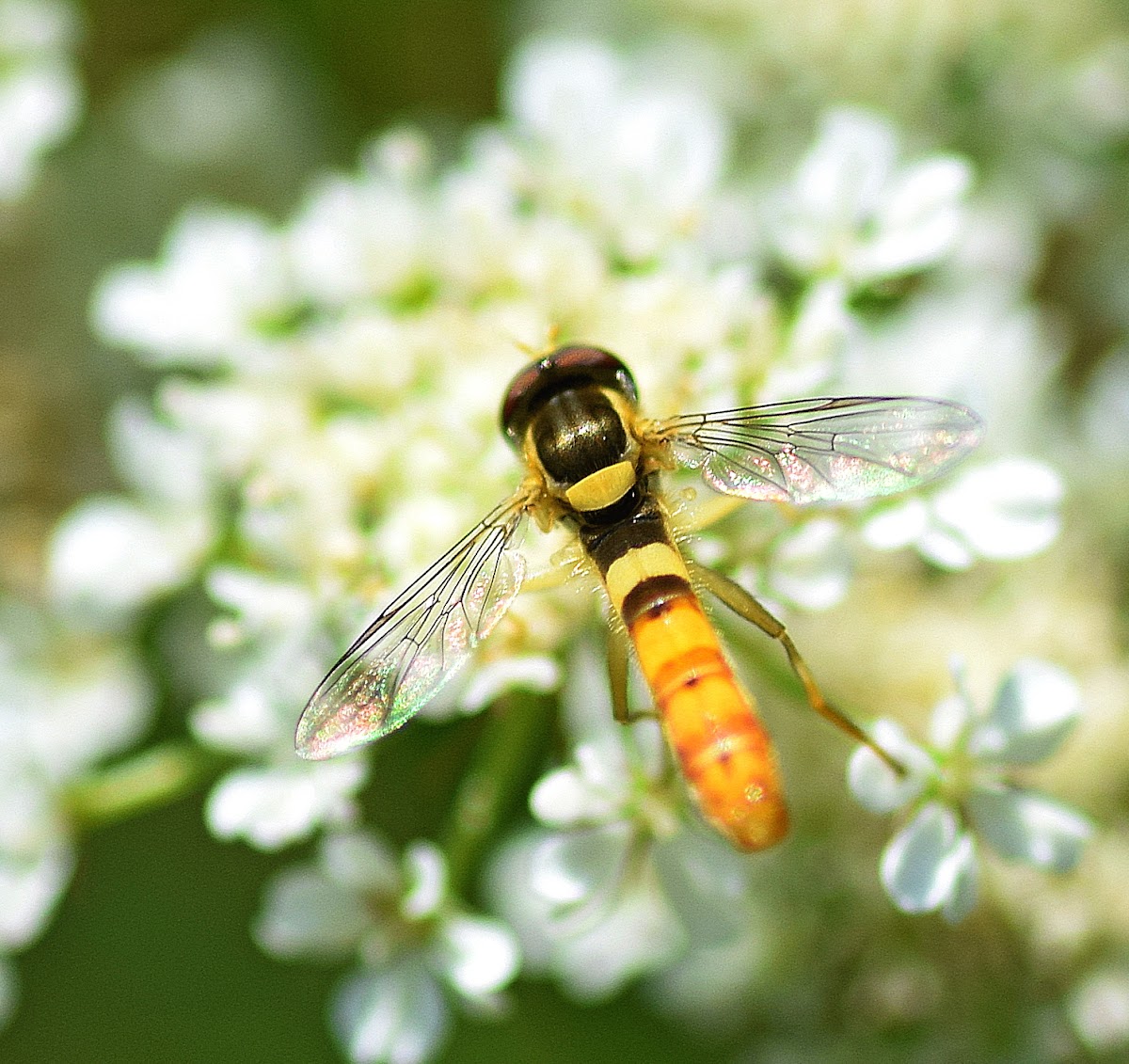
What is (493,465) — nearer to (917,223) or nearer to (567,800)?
(567,800)

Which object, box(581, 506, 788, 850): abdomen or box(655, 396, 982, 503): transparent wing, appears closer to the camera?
box(581, 506, 788, 850): abdomen

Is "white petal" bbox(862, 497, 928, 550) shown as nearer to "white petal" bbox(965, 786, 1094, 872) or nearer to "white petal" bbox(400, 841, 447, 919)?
"white petal" bbox(965, 786, 1094, 872)

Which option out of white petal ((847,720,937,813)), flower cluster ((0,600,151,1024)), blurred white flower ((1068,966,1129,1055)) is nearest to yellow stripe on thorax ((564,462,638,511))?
white petal ((847,720,937,813))

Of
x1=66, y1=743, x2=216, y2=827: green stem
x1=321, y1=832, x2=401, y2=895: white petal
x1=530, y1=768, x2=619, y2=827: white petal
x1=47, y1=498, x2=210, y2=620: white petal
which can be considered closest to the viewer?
x1=530, y1=768, x2=619, y2=827: white petal

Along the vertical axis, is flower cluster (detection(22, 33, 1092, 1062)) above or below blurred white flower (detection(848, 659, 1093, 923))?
above

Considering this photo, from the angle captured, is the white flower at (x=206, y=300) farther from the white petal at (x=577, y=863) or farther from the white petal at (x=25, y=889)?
the white petal at (x=577, y=863)

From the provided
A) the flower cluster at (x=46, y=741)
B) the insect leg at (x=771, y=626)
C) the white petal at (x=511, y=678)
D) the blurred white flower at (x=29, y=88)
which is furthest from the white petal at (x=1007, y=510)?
the blurred white flower at (x=29, y=88)

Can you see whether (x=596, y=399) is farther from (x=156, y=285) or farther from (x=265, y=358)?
(x=156, y=285)
